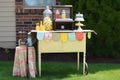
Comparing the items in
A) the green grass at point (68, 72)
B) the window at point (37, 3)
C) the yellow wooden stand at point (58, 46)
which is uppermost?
the window at point (37, 3)

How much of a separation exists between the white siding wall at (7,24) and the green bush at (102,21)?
6.15 ft

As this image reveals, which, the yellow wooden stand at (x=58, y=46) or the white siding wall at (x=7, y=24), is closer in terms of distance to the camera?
the yellow wooden stand at (x=58, y=46)

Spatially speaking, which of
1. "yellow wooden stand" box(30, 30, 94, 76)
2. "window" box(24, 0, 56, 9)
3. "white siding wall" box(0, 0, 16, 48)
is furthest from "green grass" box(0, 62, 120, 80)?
"window" box(24, 0, 56, 9)

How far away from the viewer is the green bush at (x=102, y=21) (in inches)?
380

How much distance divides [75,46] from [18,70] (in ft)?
3.99

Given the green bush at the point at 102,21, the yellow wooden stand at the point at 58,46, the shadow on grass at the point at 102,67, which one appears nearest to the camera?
the yellow wooden stand at the point at 58,46

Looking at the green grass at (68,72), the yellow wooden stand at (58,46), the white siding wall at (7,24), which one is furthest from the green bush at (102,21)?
the white siding wall at (7,24)

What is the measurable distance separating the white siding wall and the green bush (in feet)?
6.15

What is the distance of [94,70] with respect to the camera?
29.1ft

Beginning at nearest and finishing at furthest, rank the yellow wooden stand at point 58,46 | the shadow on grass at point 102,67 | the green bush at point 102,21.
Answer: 1. the yellow wooden stand at point 58,46
2. the shadow on grass at point 102,67
3. the green bush at point 102,21

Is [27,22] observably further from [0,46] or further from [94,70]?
[94,70]

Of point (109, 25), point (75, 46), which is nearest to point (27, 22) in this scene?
point (109, 25)

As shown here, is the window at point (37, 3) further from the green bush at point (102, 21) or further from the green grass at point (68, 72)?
the green grass at point (68, 72)

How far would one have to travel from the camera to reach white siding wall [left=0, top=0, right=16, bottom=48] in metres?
11.2
